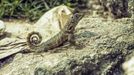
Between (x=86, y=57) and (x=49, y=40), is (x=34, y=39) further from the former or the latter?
(x=86, y=57)

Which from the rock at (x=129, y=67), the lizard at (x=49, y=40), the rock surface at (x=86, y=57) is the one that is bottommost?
the rock at (x=129, y=67)

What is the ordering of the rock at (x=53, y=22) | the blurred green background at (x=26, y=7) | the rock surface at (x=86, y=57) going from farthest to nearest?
the blurred green background at (x=26, y=7) < the rock at (x=53, y=22) < the rock surface at (x=86, y=57)

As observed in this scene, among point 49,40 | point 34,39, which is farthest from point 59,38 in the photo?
point 34,39

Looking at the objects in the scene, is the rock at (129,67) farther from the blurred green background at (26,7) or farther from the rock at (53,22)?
the blurred green background at (26,7)

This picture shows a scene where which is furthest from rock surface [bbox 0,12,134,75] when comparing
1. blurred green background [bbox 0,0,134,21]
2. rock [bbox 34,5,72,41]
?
blurred green background [bbox 0,0,134,21]

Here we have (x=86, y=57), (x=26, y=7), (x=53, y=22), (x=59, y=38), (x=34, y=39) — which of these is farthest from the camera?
(x=26, y=7)

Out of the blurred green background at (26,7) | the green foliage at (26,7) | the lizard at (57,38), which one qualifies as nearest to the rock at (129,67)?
the lizard at (57,38)

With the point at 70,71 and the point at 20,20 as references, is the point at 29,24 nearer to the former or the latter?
the point at 20,20

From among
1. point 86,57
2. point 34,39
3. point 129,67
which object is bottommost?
point 129,67
